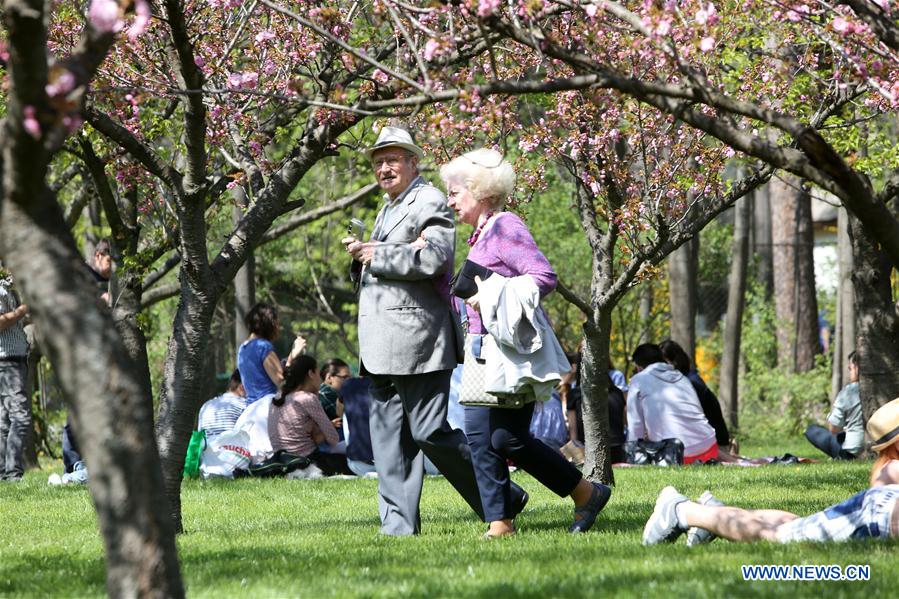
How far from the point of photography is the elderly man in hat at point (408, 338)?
21.8 ft

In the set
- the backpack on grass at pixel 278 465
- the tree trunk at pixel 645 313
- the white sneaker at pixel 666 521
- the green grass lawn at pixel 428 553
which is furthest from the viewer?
the tree trunk at pixel 645 313

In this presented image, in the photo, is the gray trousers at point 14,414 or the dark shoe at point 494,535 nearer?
the dark shoe at point 494,535

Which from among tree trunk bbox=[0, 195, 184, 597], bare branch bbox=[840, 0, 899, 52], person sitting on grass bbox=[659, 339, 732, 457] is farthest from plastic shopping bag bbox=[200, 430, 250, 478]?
tree trunk bbox=[0, 195, 184, 597]

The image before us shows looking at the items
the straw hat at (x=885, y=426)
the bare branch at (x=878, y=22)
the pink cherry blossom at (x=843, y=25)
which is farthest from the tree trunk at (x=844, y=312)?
the bare branch at (x=878, y=22)

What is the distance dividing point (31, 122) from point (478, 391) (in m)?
3.31

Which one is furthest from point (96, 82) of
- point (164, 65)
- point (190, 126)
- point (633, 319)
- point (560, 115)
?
point (633, 319)

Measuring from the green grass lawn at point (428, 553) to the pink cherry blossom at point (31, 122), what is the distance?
2.05 metres

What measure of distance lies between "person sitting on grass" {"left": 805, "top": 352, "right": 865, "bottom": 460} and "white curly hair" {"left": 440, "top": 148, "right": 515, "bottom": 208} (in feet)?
26.7

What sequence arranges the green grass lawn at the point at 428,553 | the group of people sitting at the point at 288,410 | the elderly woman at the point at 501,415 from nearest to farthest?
the green grass lawn at the point at 428,553, the elderly woman at the point at 501,415, the group of people sitting at the point at 288,410

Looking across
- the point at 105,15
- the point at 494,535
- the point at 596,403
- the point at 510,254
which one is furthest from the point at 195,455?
the point at 105,15

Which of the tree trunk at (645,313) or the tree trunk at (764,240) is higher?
the tree trunk at (764,240)

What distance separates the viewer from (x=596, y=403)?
33.6ft

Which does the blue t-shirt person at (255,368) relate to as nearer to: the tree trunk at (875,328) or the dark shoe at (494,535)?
the tree trunk at (875,328)

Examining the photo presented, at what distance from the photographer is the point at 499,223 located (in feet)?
21.5
